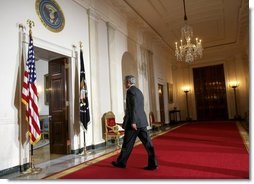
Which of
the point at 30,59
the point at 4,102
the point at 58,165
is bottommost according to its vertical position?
the point at 58,165

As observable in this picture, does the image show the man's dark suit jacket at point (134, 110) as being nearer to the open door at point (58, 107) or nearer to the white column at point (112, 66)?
the open door at point (58, 107)

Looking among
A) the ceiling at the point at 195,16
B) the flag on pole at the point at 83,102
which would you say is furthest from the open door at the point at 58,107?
the ceiling at the point at 195,16

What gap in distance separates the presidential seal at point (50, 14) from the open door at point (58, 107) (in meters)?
0.88

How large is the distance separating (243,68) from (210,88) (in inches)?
91.5

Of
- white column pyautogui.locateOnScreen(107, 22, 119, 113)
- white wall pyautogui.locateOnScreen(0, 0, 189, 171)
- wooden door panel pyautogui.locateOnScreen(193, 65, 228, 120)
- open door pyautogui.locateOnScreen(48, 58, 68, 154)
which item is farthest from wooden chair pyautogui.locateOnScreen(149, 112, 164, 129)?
wooden door panel pyautogui.locateOnScreen(193, 65, 228, 120)

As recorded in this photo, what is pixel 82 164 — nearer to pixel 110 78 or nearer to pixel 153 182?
pixel 153 182

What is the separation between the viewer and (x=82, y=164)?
4.30 m

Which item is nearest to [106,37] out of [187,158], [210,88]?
[187,158]

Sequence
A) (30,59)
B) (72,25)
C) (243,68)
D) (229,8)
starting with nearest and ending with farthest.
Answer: (30,59) < (72,25) < (229,8) < (243,68)

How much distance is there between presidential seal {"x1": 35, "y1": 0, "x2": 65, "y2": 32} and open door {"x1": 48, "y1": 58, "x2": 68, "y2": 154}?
0.88 meters

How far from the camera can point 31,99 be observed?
4.07 metres

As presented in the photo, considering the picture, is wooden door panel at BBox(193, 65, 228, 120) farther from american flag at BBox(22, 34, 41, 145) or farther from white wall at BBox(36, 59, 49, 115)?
american flag at BBox(22, 34, 41, 145)

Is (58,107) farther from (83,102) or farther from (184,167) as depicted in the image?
(184,167)

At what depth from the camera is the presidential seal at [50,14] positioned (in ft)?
15.9
